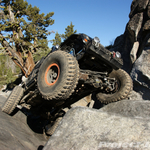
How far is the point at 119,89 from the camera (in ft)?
15.0

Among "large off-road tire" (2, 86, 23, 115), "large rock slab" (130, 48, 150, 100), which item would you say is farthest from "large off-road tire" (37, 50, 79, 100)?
"large rock slab" (130, 48, 150, 100)

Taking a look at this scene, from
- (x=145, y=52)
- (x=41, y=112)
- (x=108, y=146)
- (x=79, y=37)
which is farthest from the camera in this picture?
(x=145, y=52)

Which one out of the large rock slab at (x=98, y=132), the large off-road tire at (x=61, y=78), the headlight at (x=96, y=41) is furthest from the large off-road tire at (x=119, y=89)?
the large off-road tire at (x=61, y=78)

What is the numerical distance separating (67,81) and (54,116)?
3.10 metres

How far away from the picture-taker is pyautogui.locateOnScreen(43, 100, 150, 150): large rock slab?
74.3 inches

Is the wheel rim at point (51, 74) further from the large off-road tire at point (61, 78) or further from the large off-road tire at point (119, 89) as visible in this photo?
the large off-road tire at point (119, 89)

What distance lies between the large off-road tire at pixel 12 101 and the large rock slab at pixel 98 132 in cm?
314

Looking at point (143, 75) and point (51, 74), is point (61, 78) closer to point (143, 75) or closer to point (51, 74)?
point (51, 74)

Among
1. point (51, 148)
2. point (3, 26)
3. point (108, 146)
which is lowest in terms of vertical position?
point (51, 148)

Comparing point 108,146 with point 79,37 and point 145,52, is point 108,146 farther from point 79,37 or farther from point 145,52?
point 145,52

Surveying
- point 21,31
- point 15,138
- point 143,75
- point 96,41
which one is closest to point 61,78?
point 96,41

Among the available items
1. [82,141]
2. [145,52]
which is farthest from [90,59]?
[145,52]

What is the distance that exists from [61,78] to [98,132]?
4.77ft

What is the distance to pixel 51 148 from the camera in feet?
7.00
